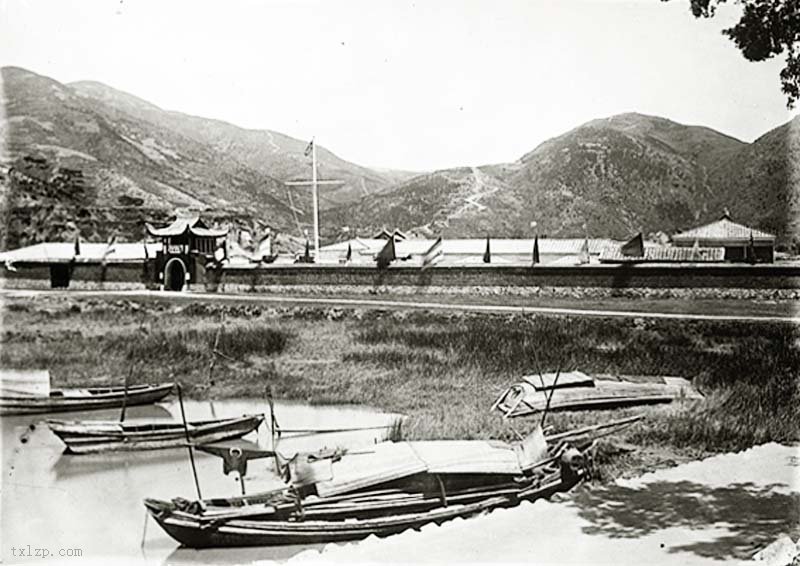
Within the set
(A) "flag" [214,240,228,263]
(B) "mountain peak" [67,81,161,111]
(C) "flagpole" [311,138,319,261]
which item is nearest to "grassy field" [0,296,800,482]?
(A) "flag" [214,240,228,263]

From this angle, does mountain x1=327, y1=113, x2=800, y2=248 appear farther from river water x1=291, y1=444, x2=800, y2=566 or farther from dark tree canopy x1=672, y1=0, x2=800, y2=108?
river water x1=291, y1=444, x2=800, y2=566

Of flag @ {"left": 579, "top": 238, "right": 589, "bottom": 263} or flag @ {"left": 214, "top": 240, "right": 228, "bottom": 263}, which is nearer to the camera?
flag @ {"left": 214, "top": 240, "right": 228, "bottom": 263}

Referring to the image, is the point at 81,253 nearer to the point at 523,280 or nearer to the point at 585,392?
the point at 523,280

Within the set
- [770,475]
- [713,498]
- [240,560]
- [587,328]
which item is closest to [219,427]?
[240,560]

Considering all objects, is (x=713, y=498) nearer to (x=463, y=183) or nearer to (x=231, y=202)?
(x=463, y=183)

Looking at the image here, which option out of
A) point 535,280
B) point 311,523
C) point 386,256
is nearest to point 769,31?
point 535,280

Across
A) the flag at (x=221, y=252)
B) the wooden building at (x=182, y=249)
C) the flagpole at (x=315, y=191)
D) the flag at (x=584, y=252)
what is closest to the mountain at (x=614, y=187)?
the flag at (x=584, y=252)
